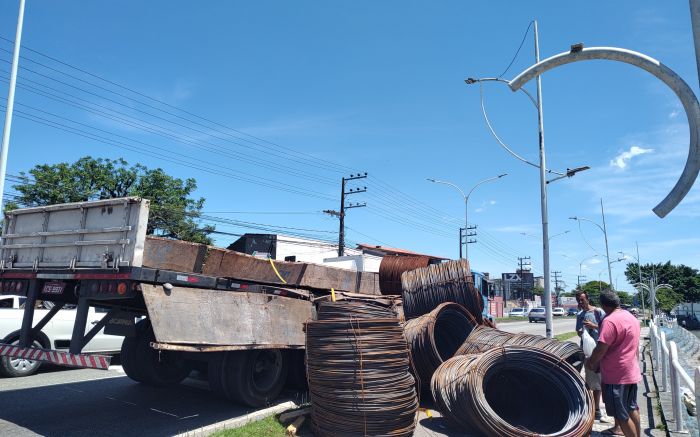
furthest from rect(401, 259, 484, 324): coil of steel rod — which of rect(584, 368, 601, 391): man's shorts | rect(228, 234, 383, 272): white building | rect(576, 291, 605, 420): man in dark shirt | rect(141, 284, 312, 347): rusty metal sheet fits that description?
rect(228, 234, 383, 272): white building

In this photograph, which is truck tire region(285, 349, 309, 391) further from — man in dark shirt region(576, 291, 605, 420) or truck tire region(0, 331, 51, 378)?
truck tire region(0, 331, 51, 378)

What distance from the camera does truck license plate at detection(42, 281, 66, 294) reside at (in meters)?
7.20

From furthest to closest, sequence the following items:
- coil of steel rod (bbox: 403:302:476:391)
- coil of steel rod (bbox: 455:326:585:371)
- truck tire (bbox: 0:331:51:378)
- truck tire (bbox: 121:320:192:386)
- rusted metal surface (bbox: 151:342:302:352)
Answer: truck tire (bbox: 0:331:51:378) → truck tire (bbox: 121:320:192:386) → coil of steel rod (bbox: 403:302:476:391) → coil of steel rod (bbox: 455:326:585:371) → rusted metal surface (bbox: 151:342:302:352)

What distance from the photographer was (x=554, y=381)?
21.7 feet

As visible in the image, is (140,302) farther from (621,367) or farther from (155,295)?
(621,367)

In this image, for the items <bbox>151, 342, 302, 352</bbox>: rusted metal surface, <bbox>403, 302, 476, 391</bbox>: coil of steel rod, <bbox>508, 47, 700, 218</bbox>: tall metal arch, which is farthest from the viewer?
<bbox>403, 302, 476, 391</bbox>: coil of steel rod

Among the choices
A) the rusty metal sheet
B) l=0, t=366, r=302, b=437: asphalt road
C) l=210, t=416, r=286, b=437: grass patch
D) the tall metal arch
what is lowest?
l=0, t=366, r=302, b=437: asphalt road

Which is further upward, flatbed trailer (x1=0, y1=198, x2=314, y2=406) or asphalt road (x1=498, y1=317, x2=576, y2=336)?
flatbed trailer (x1=0, y1=198, x2=314, y2=406)

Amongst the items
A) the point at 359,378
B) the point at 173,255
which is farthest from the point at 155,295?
the point at 359,378

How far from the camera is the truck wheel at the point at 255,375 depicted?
7.29m

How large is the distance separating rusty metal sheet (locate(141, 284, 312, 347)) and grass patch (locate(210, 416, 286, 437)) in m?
1.06

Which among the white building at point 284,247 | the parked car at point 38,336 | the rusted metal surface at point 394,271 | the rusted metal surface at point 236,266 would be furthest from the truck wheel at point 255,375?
the white building at point 284,247

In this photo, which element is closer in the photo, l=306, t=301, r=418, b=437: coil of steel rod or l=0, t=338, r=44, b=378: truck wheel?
l=306, t=301, r=418, b=437: coil of steel rod

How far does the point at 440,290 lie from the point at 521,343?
2.26 m
